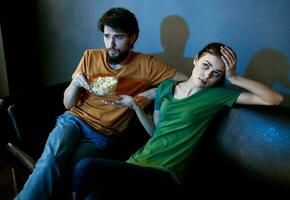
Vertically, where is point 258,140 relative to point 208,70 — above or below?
below

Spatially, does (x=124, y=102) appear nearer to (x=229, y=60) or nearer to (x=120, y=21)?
(x=120, y=21)

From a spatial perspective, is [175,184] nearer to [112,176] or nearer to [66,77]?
[112,176]

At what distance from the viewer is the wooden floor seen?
194 cm

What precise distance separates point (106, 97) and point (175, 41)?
532mm

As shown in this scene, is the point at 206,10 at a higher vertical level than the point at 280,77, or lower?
higher

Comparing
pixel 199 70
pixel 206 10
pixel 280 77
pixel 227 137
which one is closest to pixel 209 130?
pixel 227 137

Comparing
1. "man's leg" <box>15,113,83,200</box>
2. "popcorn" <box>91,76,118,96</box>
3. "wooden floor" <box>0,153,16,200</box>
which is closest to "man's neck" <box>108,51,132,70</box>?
"popcorn" <box>91,76,118,96</box>

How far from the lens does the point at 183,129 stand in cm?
141

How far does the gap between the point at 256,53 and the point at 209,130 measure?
17.7 inches

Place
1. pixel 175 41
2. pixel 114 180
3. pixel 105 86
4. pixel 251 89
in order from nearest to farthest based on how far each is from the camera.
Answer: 1. pixel 114 180
2. pixel 251 89
3. pixel 105 86
4. pixel 175 41

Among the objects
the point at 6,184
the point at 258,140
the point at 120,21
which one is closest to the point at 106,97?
the point at 120,21

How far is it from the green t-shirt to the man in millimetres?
264

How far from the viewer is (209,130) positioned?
151cm

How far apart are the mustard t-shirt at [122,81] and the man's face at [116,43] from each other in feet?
0.20
